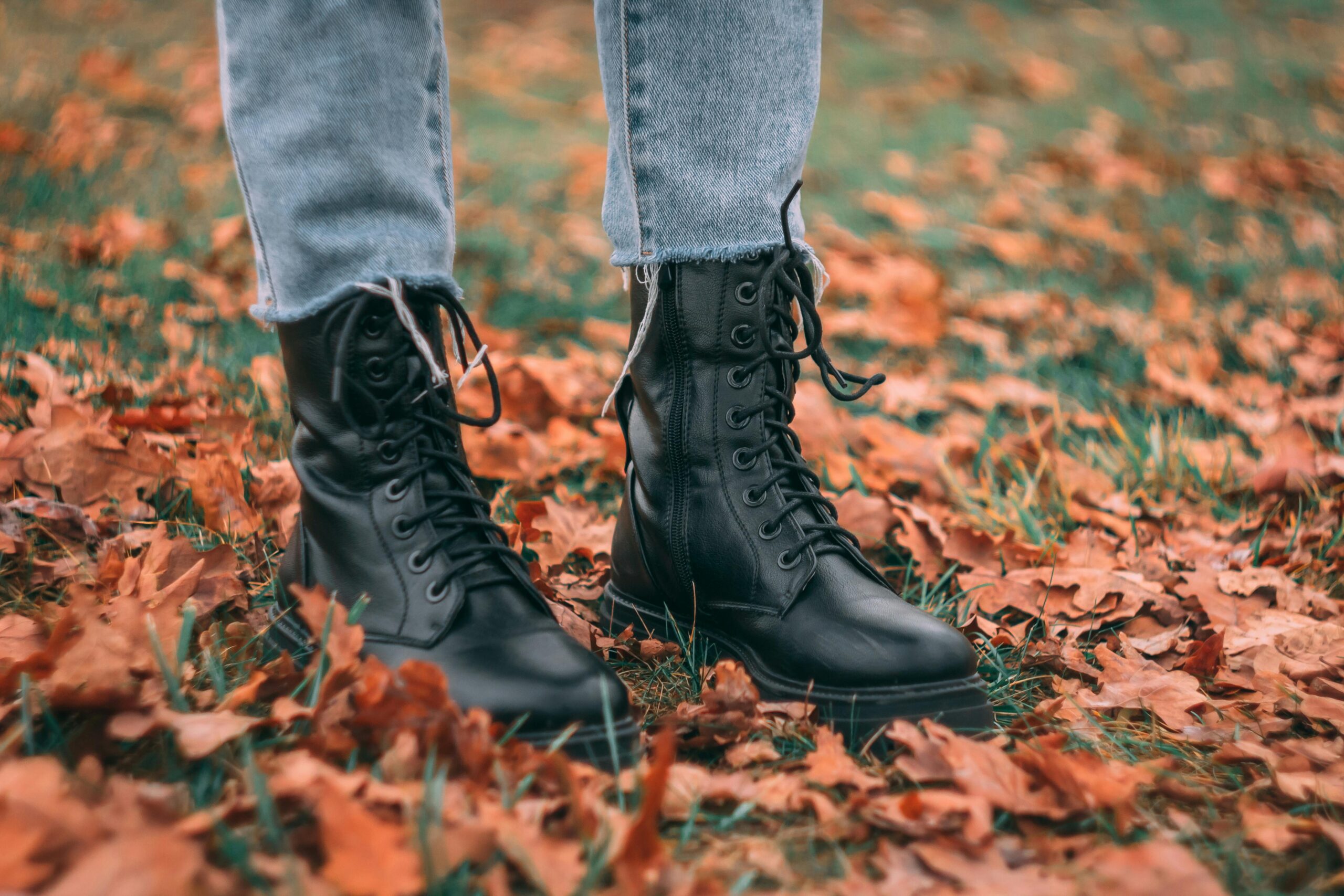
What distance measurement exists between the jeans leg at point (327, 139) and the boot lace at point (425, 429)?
4 cm

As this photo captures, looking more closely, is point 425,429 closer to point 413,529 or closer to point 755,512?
point 413,529

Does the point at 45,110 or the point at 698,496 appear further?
the point at 45,110

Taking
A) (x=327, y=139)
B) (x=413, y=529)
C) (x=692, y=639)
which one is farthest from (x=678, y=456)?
(x=327, y=139)

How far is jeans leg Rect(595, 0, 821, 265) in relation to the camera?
3.91ft

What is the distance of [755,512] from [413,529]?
0.47 metres

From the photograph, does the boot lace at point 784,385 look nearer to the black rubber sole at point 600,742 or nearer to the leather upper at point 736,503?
the leather upper at point 736,503

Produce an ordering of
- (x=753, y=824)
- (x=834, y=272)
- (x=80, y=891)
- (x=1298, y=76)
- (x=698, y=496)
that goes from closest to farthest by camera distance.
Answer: (x=80, y=891)
(x=753, y=824)
(x=698, y=496)
(x=834, y=272)
(x=1298, y=76)

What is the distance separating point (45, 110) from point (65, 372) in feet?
9.23

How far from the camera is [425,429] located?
1.19 metres

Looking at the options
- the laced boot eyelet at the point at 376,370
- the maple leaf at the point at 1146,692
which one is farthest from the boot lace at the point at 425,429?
the maple leaf at the point at 1146,692

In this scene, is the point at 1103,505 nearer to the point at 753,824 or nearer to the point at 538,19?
the point at 753,824

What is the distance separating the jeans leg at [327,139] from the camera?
108cm

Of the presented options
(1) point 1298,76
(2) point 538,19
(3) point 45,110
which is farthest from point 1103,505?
(2) point 538,19

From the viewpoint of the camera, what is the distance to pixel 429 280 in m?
1.16
